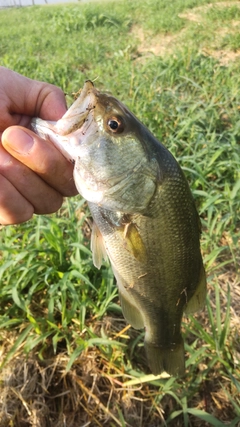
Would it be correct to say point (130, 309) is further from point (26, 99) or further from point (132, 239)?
point (26, 99)

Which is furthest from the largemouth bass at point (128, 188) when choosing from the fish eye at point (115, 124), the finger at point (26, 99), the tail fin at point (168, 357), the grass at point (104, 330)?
the grass at point (104, 330)

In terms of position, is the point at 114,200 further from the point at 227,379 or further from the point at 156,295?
the point at 227,379

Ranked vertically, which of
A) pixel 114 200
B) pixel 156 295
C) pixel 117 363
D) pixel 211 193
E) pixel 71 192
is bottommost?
pixel 117 363

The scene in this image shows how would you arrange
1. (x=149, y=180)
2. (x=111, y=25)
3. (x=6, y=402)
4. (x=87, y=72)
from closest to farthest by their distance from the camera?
(x=149, y=180) < (x=6, y=402) < (x=87, y=72) < (x=111, y=25)

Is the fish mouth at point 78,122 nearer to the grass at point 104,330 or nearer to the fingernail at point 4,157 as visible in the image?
the fingernail at point 4,157

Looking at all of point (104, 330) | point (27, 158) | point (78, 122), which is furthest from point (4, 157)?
point (104, 330)

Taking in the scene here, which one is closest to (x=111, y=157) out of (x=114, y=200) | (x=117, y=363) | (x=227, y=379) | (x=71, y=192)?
(x=114, y=200)
